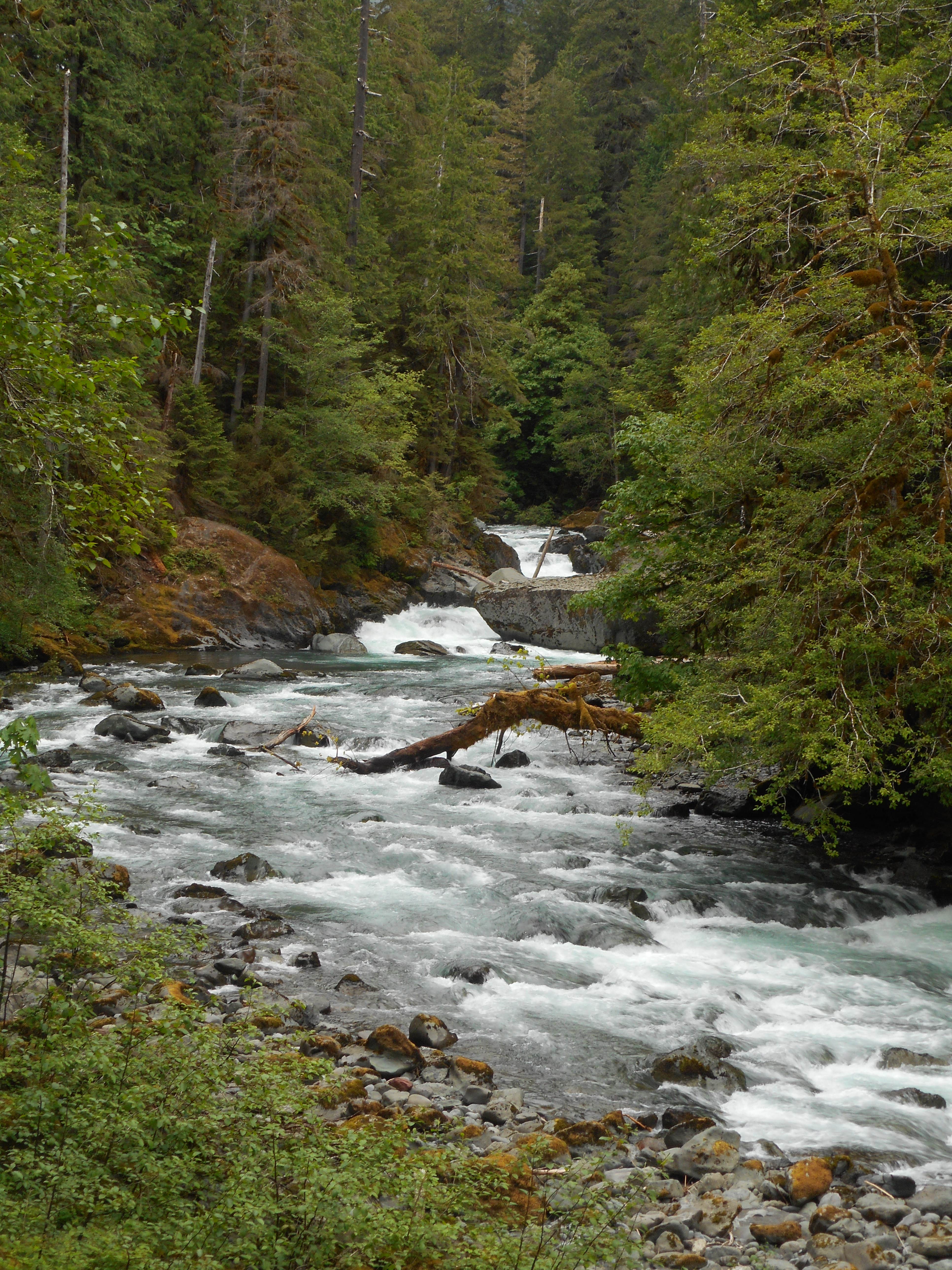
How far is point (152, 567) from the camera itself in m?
23.5

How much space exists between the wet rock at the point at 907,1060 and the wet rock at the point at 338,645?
1915 cm

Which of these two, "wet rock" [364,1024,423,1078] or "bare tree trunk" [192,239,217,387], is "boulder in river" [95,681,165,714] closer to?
"wet rock" [364,1024,423,1078]

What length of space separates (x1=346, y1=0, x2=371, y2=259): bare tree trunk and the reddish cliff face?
13257 mm

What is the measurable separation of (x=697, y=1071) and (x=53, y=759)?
9.33m

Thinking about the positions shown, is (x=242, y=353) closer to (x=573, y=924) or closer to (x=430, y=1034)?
(x=573, y=924)

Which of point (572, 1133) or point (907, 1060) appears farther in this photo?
point (907, 1060)

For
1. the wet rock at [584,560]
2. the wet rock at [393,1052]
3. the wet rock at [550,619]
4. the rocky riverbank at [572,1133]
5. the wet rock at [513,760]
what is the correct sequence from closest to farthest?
1. the rocky riverbank at [572,1133]
2. the wet rock at [393,1052]
3. the wet rock at [513,760]
4. the wet rock at [550,619]
5. the wet rock at [584,560]

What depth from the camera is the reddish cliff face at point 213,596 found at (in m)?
22.5

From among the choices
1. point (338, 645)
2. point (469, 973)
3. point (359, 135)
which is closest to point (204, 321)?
point (338, 645)

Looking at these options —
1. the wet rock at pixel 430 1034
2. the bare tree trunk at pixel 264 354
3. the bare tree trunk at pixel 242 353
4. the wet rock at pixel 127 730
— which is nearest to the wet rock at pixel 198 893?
the wet rock at pixel 430 1034

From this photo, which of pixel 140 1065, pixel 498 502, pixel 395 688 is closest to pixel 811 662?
pixel 140 1065

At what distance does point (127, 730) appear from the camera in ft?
47.0

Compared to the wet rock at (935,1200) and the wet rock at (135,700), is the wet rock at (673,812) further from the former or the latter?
the wet rock at (135,700)

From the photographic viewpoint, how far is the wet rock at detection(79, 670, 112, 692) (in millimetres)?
16828
